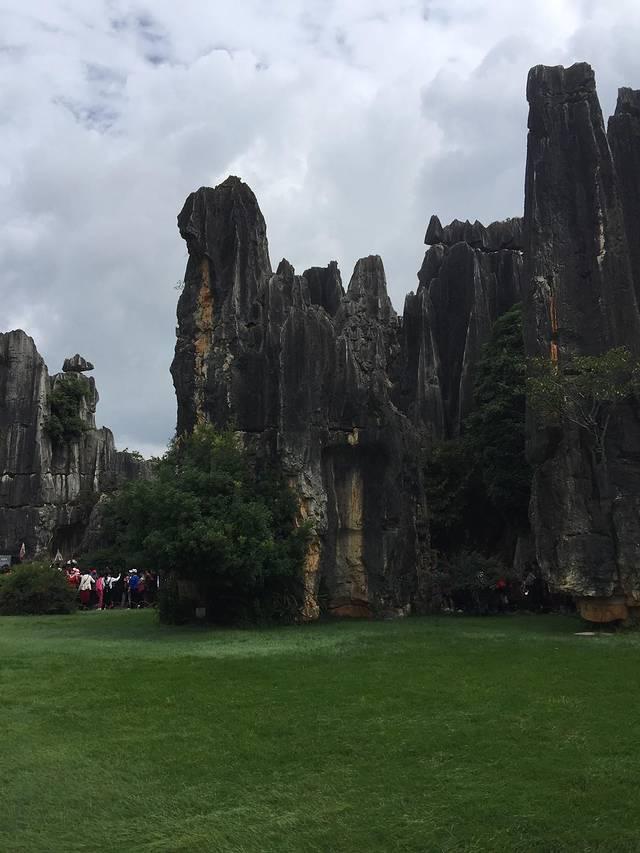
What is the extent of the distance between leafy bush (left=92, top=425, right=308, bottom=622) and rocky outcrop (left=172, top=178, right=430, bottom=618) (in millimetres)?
898

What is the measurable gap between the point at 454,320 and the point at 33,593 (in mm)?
27302

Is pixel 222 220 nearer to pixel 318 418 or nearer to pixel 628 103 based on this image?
pixel 318 418

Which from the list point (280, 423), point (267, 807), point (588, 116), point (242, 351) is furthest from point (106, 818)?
point (588, 116)

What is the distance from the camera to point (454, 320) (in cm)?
4344

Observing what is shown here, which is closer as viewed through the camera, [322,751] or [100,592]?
[322,751]

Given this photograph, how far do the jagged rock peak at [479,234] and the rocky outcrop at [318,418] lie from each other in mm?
22831

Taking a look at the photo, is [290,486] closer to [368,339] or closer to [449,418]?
[368,339]

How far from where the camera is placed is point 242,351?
78.9 ft

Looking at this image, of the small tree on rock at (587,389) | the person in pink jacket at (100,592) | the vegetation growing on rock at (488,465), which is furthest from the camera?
the vegetation growing on rock at (488,465)

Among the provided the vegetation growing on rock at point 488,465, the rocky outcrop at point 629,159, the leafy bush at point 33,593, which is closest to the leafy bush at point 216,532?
the leafy bush at point 33,593

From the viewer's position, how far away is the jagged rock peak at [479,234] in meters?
45.2

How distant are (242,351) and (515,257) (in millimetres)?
24921

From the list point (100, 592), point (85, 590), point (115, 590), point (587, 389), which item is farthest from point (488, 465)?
point (85, 590)

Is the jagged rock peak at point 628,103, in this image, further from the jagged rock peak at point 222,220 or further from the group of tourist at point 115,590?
the group of tourist at point 115,590
